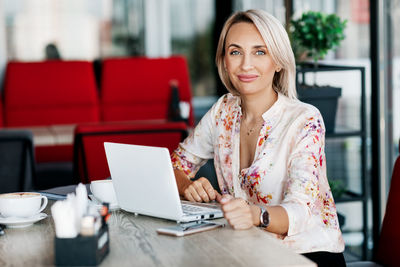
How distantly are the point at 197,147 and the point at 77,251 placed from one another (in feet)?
3.67

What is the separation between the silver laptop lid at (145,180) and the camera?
1705mm

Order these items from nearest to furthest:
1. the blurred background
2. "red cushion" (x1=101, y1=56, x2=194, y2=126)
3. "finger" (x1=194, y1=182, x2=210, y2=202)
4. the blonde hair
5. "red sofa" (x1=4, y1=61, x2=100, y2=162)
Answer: "finger" (x1=194, y1=182, x2=210, y2=202) → the blonde hair → "red sofa" (x1=4, y1=61, x2=100, y2=162) → "red cushion" (x1=101, y1=56, x2=194, y2=126) → the blurred background

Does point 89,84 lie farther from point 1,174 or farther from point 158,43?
point 1,174

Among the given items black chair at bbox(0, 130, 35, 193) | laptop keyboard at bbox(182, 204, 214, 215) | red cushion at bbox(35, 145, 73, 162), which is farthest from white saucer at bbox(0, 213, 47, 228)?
red cushion at bbox(35, 145, 73, 162)

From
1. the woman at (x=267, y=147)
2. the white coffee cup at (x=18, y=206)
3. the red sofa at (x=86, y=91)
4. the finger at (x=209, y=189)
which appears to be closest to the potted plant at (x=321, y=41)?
the woman at (x=267, y=147)

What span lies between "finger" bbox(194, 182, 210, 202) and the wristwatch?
0.31 m

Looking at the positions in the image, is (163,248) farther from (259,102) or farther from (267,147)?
(259,102)

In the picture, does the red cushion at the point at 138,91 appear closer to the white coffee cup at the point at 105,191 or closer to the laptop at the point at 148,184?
the white coffee cup at the point at 105,191

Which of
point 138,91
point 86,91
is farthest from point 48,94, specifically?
point 138,91

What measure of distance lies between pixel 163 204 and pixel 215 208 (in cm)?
19

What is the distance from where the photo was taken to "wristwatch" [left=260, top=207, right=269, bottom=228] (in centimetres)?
172

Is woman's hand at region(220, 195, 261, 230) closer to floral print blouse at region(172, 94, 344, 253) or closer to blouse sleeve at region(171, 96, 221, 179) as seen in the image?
floral print blouse at region(172, 94, 344, 253)

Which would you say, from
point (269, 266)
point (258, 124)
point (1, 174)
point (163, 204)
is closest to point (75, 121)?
point (1, 174)

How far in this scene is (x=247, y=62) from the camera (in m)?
2.16
